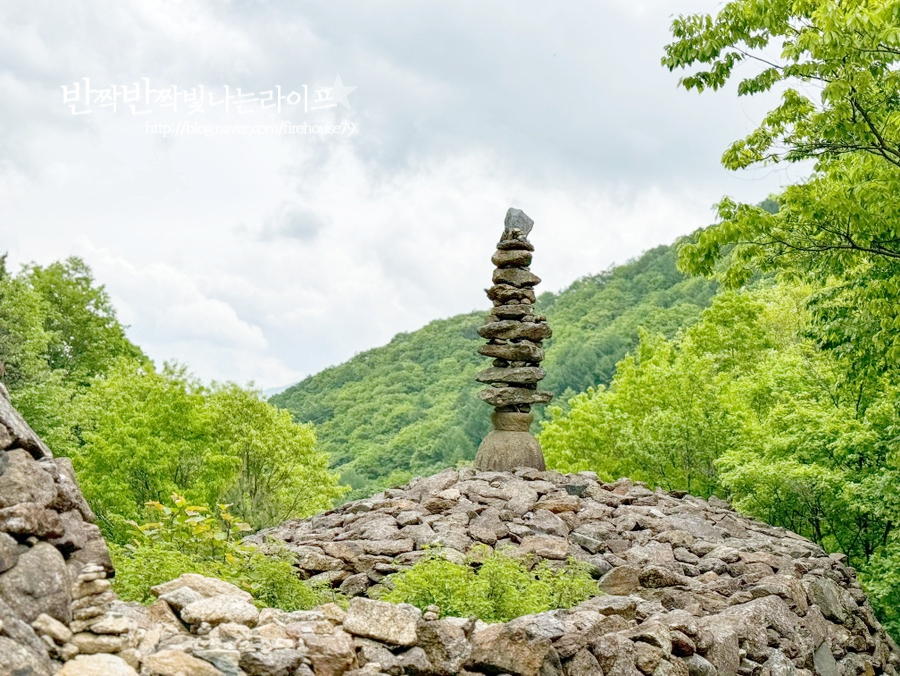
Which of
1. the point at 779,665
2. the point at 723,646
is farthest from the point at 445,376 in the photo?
the point at 723,646

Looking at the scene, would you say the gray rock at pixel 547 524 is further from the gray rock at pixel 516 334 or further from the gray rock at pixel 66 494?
the gray rock at pixel 66 494

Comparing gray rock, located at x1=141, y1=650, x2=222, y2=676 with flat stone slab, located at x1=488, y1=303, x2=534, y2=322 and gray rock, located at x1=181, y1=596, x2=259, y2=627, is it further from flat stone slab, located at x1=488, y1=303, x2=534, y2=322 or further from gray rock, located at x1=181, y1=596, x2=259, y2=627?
flat stone slab, located at x1=488, y1=303, x2=534, y2=322

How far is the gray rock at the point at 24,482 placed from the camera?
5430 millimetres

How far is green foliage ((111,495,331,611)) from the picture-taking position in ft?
24.9

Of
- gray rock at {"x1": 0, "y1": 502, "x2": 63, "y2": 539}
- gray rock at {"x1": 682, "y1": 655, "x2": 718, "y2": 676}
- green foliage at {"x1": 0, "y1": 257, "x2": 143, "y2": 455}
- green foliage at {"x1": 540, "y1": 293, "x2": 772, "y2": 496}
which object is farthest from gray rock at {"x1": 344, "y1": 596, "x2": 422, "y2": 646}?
green foliage at {"x1": 0, "y1": 257, "x2": 143, "y2": 455}

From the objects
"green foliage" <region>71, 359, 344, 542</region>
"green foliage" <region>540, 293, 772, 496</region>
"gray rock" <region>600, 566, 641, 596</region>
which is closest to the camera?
"gray rock" <region>600, 566, 641, 596</region>

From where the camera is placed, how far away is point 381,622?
6648 millimetres

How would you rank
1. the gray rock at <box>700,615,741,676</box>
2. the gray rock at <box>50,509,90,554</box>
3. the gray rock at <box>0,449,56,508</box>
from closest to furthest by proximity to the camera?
the gray rock at <box>0,449,56,508</box> → the gray rock at <box>50,509,90,554</box> → the gray rock at <box>700,615,741,676</box>

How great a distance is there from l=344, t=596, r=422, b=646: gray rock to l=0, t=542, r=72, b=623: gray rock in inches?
80.5

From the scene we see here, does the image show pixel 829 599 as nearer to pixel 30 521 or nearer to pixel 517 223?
pixel 517 223

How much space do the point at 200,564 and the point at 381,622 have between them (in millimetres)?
2306

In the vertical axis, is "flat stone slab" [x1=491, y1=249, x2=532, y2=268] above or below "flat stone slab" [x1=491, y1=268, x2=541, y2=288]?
above

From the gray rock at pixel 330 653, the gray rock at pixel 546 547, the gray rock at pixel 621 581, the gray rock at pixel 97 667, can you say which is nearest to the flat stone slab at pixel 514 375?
the gray rock at pixel 546 547

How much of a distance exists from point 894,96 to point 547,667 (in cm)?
760
